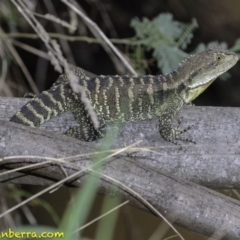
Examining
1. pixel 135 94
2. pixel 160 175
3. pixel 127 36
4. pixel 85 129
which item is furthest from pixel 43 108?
pixel 127 36

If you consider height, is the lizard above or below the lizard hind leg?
above

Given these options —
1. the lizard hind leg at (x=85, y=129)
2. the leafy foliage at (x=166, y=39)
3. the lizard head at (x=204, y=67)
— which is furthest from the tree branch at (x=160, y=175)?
the leafy foliage at (x=166, y=39)

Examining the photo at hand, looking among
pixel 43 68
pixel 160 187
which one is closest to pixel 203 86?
pixel 160 187

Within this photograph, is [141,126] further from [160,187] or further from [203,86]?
[203,86]

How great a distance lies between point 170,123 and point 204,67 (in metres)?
0.68

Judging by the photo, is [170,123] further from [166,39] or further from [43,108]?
[166,39]

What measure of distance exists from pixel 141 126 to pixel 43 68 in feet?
9.31

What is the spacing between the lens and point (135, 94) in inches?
135

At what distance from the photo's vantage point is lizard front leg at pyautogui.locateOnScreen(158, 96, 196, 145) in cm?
271

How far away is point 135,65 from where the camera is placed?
14.5 ft

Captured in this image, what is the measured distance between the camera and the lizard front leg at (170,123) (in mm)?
2713

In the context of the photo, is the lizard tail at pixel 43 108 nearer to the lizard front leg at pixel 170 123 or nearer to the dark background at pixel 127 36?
the lizard front leg at pixel 170 123

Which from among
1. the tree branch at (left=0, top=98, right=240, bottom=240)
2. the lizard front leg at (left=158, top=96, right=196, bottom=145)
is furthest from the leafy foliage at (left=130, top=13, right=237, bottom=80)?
the tree branch at (left=0, top=98, right=240, bottom=240)

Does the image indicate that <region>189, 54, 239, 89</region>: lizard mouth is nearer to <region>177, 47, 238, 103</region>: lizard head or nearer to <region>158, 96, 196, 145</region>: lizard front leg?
<region>177, 47, 238, 103</region>: lizard head
